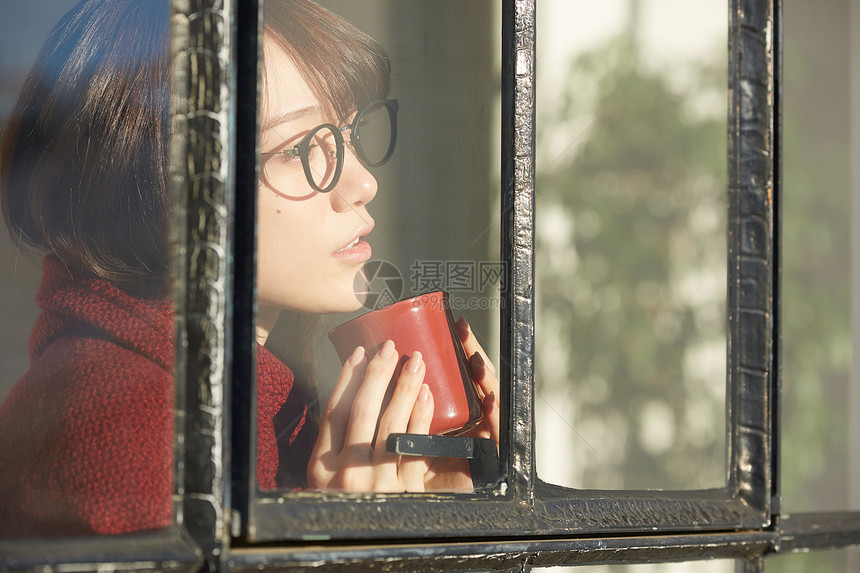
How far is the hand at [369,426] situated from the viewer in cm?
49

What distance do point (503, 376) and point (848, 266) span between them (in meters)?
0.91

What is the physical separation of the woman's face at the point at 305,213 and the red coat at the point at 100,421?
54 millimetres

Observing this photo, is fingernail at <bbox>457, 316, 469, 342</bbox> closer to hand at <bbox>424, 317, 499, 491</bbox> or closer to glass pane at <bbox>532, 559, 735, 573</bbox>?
hand at <bbox>424, 317, 499, 491</bbox>

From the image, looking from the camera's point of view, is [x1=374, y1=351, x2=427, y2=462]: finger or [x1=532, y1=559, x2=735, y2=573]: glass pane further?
[x1=532, y1=559, x2=735, y2=573]: glass pane

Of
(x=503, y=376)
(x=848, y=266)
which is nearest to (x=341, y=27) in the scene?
(x=503, y=376)

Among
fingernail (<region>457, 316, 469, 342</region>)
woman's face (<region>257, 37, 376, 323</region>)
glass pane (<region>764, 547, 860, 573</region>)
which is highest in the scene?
woman's face (<region>257, 37, 376, 323</region>)

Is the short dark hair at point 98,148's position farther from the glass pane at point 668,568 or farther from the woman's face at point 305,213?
the glass pane at point 668,568

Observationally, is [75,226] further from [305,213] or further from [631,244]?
[631,244]

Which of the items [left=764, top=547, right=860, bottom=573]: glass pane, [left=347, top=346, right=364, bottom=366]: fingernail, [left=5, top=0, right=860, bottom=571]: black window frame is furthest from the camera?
[left=764, top=547, right=860, bottom=573]: glass pane

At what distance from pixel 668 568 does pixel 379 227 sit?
38 cm

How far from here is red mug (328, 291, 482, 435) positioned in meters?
0.53

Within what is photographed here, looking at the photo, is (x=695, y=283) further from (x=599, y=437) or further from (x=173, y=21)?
(x=173, y=21)

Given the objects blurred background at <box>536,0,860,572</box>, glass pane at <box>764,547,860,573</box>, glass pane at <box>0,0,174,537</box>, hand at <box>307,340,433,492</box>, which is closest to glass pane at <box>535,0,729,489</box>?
blurred background at <box>536,0,860,572</box>

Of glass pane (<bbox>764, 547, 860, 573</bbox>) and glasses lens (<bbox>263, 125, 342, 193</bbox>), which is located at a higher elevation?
glasses lens (<bbox>263, 125, 342, 193</bbox>)
